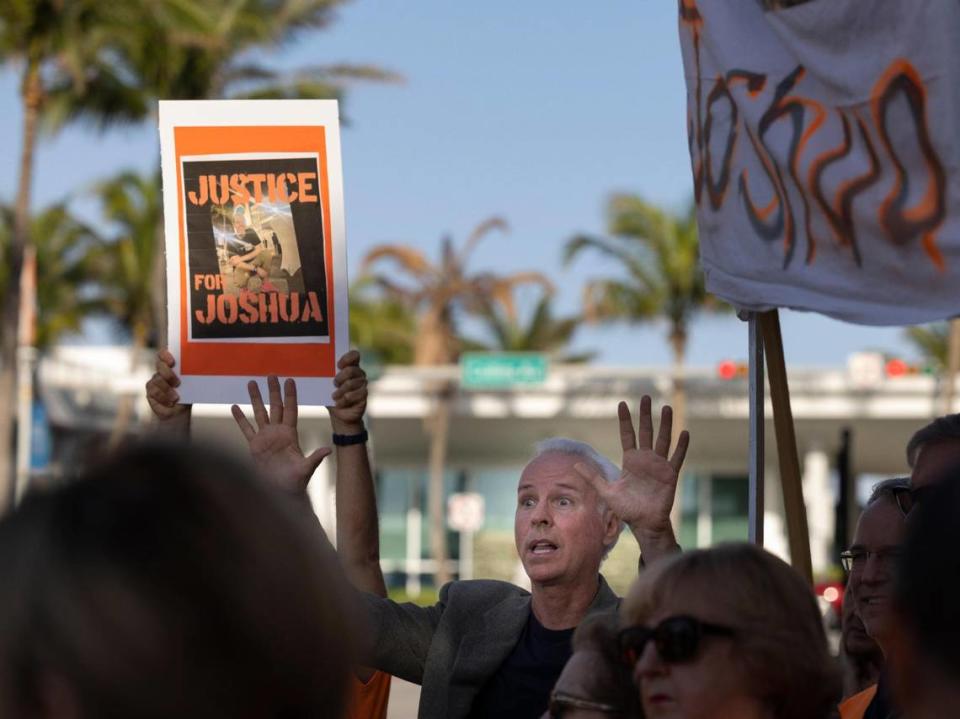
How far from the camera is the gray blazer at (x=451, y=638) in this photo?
374cm

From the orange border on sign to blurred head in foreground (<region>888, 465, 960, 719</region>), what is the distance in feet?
9.65

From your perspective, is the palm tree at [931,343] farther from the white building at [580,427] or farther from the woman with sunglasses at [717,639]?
the woman with sunglasses at [717,639]

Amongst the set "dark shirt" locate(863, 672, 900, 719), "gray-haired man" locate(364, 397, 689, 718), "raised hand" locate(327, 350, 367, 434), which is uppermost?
"raised hand" locate(327, 350, 367, 434)

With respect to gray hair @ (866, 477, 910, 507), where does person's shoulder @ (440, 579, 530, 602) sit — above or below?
below

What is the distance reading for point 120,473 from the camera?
3.90ft

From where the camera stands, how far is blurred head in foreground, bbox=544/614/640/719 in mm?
2512

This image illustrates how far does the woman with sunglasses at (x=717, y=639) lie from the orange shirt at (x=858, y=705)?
47.5 inches

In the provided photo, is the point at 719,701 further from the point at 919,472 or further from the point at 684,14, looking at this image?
the point at 684,14

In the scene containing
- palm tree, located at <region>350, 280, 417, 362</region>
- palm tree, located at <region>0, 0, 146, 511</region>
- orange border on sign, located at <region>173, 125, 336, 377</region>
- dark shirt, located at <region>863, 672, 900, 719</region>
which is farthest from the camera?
palm tree, located at <region>350, 280, 417, 362</region>

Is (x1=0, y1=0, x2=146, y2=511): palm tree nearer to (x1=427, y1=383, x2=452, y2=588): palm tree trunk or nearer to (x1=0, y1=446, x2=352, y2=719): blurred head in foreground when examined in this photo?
(x1=427, y1=383, x2=452, y2=588): palm tree trunk

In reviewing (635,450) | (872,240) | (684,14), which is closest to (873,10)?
(872,240)

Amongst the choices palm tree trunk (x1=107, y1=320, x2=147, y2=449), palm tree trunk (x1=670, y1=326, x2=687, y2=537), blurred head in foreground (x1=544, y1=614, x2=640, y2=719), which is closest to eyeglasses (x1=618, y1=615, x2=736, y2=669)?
blurred head in foreground (x1=544, y1=614, x2=640, y2=719)

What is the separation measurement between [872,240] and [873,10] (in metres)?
0.49

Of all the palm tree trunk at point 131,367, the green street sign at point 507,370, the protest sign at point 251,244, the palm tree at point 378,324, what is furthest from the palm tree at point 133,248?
the protest sign at point 251,244
